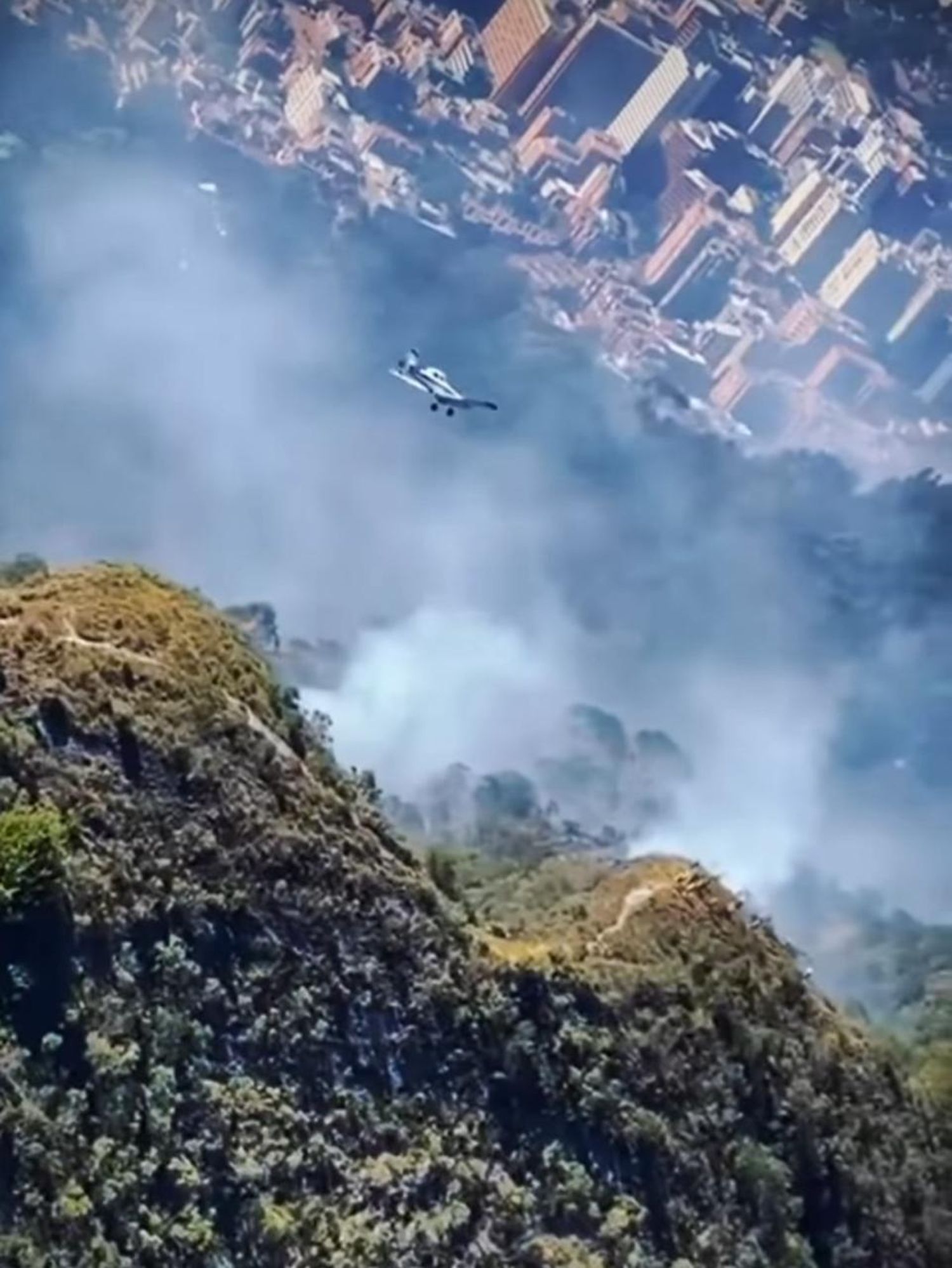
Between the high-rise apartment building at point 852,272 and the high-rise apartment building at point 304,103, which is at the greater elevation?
the high-rise apartment building at point 852,272

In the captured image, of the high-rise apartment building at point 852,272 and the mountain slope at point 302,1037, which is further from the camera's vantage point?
the high-rise apartment building at point 852,272

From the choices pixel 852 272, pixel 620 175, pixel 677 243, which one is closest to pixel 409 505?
pixel 677 243

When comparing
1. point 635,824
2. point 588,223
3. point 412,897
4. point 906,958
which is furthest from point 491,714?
point 412,897

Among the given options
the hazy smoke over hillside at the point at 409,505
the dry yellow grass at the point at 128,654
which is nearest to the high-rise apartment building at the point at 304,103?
the hazy smoke over hillside at the point at 409,505

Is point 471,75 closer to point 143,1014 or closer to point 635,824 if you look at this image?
point 635,824

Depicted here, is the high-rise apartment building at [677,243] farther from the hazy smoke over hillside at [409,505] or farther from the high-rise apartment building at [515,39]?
the high-rise apartment building at [515,39]

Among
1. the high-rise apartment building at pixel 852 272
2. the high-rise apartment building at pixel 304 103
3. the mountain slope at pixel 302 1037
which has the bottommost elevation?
the mountain slope at pixel 302 1037

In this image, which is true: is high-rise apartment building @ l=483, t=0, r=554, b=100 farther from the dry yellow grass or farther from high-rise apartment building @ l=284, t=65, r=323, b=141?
the dry yellow grass
